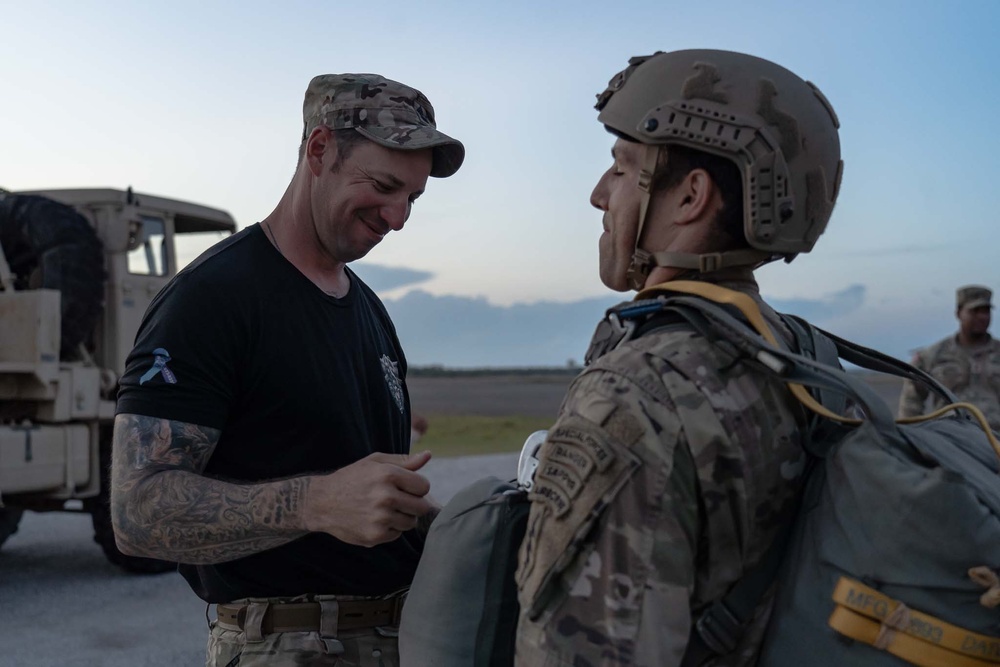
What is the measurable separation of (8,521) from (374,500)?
847 centimetres

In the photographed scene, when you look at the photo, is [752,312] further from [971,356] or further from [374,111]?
[971,356]

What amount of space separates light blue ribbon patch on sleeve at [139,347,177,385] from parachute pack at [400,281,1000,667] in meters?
0.83

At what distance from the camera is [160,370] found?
2309 millimetres

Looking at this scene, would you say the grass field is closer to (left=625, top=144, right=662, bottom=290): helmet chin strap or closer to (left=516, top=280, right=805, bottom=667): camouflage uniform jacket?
(left=625, top=144, right=662, bottom=290): helmet chin strap

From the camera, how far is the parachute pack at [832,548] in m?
1.53

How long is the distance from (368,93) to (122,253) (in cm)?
750

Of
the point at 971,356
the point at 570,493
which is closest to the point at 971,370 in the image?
the point at 971,356

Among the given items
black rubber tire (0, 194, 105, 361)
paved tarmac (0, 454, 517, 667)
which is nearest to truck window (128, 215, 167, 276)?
black rubber tire (0, 194, 105, 361)

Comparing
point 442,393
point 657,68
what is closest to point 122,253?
point 657,68

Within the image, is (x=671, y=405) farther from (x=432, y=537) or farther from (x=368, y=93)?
(x=368, y=93)

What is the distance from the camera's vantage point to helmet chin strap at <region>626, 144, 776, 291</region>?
1.89 meters

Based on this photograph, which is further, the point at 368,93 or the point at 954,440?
the point at 368,93

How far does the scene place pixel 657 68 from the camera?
6.45ft

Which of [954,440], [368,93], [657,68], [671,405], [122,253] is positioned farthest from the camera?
[122,253]
